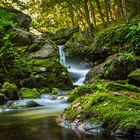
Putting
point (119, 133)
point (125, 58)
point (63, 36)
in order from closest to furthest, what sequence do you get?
1. point (119, 133)
2. point (125, 58)
3. point (63, 36)

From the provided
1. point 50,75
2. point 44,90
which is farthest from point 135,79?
point 50,75

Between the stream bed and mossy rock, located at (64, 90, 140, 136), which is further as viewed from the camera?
the stream bed

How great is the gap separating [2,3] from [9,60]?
1417 centimetres

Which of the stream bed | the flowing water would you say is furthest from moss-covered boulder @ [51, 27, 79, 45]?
the stream bed

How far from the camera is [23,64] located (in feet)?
74.3

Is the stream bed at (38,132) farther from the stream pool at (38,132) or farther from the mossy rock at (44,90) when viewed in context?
the mossy rock at (44,90)

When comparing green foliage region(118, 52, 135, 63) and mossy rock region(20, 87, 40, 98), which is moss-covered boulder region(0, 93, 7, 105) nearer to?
mossy rock region(20, 87, 40, 98)

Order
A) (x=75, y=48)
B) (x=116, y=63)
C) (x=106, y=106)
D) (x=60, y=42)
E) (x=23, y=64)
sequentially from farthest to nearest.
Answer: (x=60, y=42) < (x=75, y=48) < (x=23, y=64) < (x=116, y=63) < (x=106, y=106)

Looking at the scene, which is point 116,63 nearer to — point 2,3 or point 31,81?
point 31,81

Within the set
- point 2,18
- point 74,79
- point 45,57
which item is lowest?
point 74,79

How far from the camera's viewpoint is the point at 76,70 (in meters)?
26.6

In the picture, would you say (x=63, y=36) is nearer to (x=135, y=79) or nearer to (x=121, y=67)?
(x=121, y=67)

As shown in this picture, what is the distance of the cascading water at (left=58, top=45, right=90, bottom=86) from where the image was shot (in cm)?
2355

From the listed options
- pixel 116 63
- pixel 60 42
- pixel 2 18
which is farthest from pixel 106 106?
pixel 60 42
